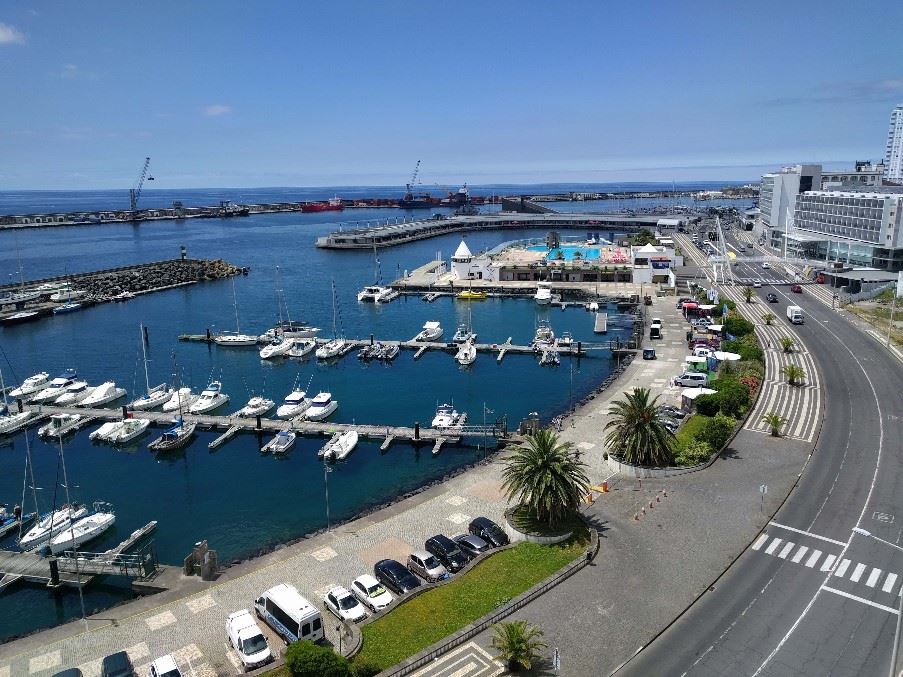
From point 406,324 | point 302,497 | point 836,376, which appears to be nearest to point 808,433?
point 836,376

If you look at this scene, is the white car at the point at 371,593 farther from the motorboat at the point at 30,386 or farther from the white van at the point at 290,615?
the motorboat at the point at 30,386

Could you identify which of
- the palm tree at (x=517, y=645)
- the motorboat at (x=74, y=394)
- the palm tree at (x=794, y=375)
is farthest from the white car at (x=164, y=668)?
the palm tree at (x=794, y=375)

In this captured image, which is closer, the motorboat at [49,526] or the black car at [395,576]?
the black car at [395,576]

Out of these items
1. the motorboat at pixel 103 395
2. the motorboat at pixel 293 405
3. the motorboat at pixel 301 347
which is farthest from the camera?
the motorboat at pixel 301 347

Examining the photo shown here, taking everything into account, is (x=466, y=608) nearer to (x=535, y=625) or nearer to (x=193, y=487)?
(x=535, y=625)

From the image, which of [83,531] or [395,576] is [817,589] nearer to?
[395,576]
